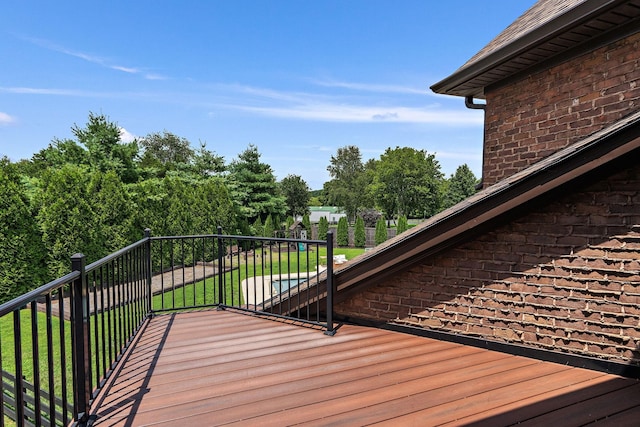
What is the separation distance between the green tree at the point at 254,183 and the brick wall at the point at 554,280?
68.4 ft

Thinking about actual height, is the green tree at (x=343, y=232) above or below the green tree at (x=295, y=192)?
below

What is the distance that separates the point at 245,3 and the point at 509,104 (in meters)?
8.80

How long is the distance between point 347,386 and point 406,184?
3305cm

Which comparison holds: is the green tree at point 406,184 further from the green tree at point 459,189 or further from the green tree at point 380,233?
the green tree at point 380,233

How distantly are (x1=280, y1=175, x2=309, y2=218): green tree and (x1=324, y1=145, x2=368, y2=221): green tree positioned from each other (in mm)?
5647

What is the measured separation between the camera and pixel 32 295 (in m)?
1.33

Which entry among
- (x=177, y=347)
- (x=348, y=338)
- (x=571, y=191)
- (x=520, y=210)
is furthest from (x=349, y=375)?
(x=571, y=191)

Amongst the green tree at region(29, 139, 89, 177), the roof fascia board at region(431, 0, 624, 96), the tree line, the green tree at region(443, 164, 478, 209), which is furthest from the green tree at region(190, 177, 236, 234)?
the green tree at region(443, 164, 478, 209)

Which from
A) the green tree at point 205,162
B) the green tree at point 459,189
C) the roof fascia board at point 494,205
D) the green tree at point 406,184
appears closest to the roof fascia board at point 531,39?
the roof fascia board at point 494,205

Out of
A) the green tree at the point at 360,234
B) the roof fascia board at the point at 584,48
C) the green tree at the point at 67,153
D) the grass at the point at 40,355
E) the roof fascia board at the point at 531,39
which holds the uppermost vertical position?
the green tree at the point at 67,153

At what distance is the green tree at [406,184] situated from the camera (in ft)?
110

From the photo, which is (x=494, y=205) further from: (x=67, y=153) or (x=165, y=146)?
(x=165, y=146)

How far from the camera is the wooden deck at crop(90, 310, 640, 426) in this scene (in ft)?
6.40

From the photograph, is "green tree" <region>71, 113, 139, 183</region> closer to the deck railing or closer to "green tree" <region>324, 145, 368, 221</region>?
the deck railing
